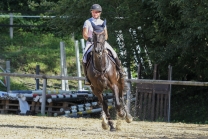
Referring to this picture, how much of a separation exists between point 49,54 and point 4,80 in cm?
406

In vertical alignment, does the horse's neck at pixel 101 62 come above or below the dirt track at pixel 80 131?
above

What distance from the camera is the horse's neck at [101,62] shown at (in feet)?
42.9

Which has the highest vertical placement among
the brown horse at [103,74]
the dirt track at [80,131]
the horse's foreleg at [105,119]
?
the brown horse at [103,74]

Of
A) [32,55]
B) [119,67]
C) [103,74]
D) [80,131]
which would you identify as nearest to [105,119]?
[80,131]

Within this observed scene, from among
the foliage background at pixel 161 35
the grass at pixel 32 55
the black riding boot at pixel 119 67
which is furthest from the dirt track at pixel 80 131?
the grass at pixel 32 55

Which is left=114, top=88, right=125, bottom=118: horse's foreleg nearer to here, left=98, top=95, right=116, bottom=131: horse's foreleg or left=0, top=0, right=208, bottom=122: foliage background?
left=98, top=95, right=116, bottom=131: horse's foreleg

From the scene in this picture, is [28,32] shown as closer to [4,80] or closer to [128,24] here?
[4,80]

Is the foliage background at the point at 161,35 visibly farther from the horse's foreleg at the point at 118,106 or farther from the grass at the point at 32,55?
the horse's foreleg at the point at 118,106

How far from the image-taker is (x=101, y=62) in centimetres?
1320

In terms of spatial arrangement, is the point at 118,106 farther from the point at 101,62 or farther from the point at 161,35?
the point at 161,35

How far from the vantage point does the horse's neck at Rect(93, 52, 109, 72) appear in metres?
13.1

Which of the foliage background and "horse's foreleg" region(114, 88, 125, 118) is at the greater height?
the foliage background

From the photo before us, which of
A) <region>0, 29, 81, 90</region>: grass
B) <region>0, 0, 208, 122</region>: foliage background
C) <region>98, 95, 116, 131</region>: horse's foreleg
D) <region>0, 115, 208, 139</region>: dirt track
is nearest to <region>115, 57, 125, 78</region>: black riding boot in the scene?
<region>98, 95, 116, 131</region>: horse's foreleg

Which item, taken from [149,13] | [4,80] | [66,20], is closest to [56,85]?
[4,80]
